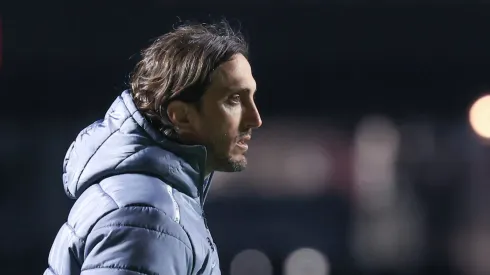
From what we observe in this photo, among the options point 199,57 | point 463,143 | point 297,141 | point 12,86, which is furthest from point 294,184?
point 199,57

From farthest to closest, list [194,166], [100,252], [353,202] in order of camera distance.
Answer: [353,202]
[194,166]
[100,252]

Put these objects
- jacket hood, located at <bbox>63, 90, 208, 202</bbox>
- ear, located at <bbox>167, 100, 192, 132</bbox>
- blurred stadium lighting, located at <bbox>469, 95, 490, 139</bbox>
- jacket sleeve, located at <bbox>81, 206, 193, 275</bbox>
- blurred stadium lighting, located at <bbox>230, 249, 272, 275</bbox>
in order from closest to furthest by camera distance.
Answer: jacket sleeve, located at <bbox>81, 206, 193, 275</bbox>, jacket hood, located at <bbox>63, 90, 208, 202</bbox>, ear, located at <bbox>167, 100, 192, 132</bbox>, blurred stadium lighting, located at <bbox>230, 249, 272, 275</bbox>, blurred stadium lighting, located at <bbox>469, 95, 490, 139</bbox>

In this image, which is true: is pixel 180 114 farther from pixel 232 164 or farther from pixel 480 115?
pixel 480 115

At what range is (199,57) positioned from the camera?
5.44 feet

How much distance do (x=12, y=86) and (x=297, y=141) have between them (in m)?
1.99

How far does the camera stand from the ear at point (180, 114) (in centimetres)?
162

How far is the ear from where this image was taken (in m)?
1.62

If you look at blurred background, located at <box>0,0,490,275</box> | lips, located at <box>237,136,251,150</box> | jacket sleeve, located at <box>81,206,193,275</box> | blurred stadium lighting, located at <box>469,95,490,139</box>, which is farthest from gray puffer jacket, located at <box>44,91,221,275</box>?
blurred stadium lighting, located at <box>469,95,490,139</box>

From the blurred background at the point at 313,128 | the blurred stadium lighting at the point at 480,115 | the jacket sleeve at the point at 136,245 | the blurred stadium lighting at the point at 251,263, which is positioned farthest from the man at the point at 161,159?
the blurred stadium lighting at the point at 480,115

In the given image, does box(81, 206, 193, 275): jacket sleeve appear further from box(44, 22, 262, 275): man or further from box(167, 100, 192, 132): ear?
box(167, 100, 192, 132): ear

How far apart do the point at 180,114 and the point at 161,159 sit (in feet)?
0.48

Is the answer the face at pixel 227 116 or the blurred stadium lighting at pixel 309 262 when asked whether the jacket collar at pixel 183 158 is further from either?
the blurred stadium lighting at pixel 309 262

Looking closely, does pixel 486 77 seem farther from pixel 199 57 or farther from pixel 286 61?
pixel 199 57

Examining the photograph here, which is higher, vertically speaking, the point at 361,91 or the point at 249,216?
the point at 361,91
